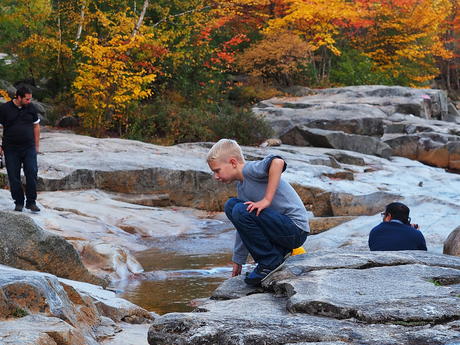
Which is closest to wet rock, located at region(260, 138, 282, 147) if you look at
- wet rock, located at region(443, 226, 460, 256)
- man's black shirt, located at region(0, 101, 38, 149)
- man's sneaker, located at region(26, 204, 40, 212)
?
man's sneaker, located at region(26, 204, 40, 212)

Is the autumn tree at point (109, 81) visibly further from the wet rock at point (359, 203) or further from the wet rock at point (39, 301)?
the wet rock at point (39, 301)

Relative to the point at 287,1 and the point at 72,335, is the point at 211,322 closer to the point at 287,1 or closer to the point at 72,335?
the point at 72,335

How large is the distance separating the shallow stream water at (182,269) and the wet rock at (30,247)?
92 cm

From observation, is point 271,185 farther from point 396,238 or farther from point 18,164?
point 18,164

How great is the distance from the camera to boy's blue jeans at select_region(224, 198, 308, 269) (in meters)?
4.78

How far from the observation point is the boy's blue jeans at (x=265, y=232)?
478cm

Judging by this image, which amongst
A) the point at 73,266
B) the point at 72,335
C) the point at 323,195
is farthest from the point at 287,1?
the point at 72,335

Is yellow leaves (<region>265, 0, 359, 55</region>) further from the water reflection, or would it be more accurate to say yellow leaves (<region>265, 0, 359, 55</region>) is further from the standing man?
the water reflection

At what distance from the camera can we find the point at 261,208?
15.3 feet

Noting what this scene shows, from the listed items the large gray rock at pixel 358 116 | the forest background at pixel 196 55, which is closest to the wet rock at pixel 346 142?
the large gray rock at pixel 358 116

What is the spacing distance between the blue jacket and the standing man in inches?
219

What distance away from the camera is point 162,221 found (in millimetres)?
12234

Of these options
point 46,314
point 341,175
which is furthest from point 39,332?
point 341,175

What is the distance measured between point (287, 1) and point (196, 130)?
1172 cm
